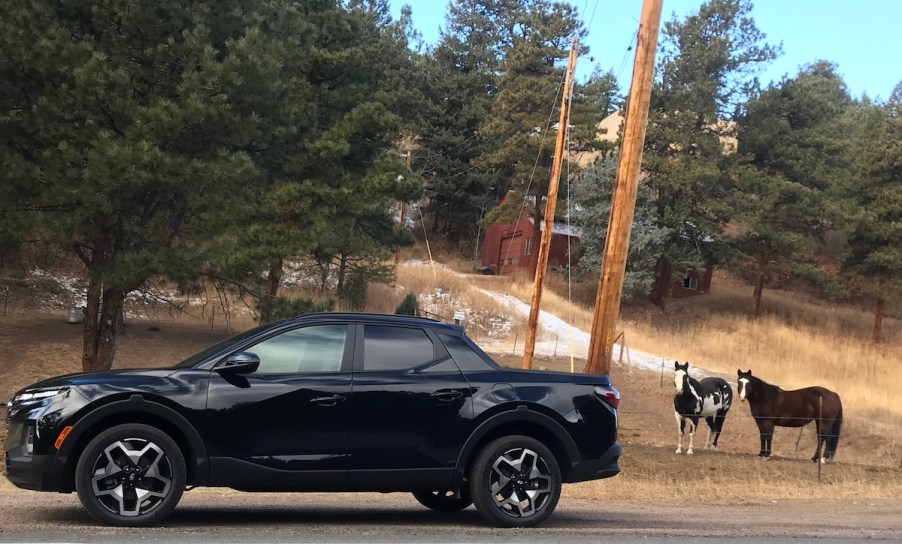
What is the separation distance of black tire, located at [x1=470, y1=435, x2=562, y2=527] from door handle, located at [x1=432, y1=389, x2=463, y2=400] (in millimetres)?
529

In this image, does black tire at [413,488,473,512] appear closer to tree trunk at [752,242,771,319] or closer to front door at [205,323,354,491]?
front door at [205,323,354,491]

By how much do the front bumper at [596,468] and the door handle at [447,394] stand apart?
125 cm

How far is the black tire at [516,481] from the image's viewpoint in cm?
725

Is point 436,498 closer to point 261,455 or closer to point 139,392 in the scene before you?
point 261,455

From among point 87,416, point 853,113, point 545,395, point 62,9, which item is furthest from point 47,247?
point 853,113

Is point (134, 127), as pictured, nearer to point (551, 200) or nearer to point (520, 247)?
point (551, 200)

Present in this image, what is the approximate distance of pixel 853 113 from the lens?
297 feet

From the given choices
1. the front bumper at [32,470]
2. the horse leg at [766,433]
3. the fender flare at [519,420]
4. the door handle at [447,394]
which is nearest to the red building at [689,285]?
the horse leg at [766,433]

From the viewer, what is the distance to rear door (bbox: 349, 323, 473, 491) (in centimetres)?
700

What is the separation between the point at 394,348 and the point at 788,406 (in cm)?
1351

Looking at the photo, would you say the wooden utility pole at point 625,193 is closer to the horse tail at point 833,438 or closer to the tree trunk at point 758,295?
the horse tail at point 833,438

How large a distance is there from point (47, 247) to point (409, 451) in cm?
1257

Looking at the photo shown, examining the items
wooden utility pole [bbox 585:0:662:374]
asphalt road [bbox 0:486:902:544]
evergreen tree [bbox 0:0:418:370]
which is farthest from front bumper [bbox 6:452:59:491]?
wooden utility pole [bbox 585:0:662:374]

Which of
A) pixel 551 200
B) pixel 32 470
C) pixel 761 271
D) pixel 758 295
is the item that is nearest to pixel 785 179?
pixel 761 271
